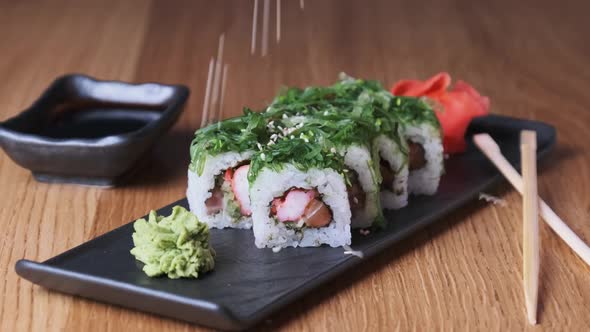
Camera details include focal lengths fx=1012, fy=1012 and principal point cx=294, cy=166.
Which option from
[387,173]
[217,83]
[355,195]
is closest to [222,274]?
[355,195]

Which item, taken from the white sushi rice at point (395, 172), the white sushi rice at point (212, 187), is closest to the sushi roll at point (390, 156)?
the white sushi rice at point (395, 172)

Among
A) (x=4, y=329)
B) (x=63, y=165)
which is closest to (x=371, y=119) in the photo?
(x=63, y=165)

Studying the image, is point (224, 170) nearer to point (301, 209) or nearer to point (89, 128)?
point (301, 209)

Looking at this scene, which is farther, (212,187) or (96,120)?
(96,120)

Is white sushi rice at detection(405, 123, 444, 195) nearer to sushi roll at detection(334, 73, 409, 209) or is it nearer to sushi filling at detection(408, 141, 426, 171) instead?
sushi filling at detection(408, 141, 426, 171)

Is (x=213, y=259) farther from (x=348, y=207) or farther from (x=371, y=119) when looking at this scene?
(x=371, y=119)

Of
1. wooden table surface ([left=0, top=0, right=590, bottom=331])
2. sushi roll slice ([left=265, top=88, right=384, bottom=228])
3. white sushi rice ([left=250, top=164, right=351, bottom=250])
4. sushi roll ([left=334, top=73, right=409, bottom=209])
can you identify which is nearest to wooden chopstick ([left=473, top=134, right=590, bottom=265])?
wooden table surface ([left=0, top=0, right=590, bottom=331])
